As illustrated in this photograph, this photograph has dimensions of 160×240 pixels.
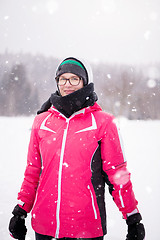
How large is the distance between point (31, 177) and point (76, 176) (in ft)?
1.46

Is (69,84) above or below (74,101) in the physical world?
above

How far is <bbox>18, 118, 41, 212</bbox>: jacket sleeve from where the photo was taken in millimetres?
1451

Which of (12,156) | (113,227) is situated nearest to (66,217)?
(113,227)

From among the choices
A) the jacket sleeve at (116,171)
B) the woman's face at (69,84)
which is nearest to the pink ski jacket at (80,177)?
the jacket sleeve at (116,171)

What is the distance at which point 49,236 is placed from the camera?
4.24ft

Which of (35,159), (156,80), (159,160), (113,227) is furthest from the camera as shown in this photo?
(156,80)

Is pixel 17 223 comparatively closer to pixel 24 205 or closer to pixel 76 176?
pixel 24 205

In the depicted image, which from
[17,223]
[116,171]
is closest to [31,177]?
[17,223]

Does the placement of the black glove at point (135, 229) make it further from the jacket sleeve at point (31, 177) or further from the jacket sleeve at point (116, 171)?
the jacket sleeve at point (31, 177)

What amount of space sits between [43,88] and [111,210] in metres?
27.8

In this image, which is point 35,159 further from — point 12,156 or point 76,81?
point 12,156

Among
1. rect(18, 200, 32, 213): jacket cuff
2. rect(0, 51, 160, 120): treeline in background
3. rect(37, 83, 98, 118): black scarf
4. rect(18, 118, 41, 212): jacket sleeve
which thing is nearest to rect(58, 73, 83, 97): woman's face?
rect(37, 83, 98, 118): black scarf

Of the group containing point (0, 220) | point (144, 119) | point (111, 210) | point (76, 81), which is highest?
point (76, 81)

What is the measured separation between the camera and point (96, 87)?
22625 millimetres
